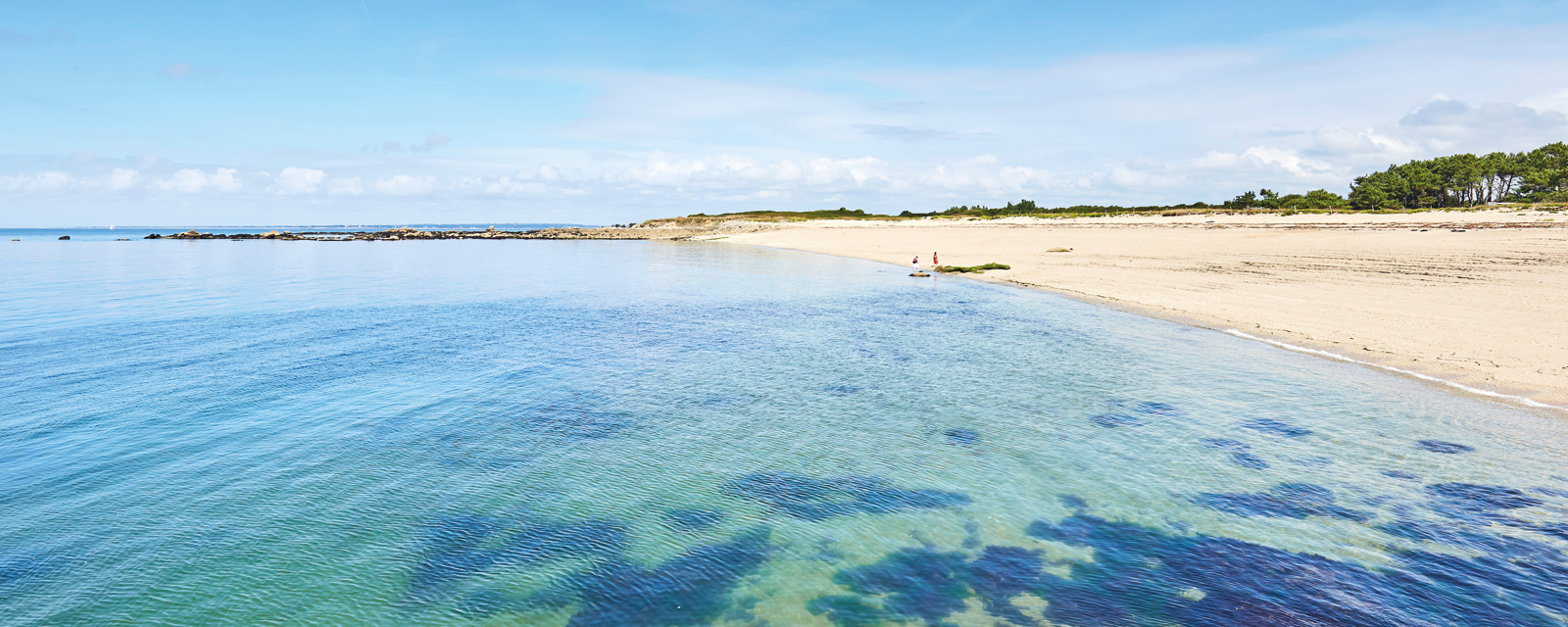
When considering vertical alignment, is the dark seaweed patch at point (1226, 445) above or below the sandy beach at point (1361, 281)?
below

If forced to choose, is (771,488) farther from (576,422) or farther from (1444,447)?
(1444,447)

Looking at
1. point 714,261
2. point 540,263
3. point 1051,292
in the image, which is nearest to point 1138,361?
point 1051,292

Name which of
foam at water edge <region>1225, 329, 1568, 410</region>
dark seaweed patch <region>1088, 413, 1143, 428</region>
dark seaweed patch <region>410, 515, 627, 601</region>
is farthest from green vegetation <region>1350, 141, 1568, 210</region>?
dark seaweed patch <region>410, 515, 627, 601</region>

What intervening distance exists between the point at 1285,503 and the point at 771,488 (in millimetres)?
7232

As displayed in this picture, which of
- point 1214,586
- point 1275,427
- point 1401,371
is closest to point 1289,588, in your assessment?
point 1214,586

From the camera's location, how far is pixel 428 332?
25234mm

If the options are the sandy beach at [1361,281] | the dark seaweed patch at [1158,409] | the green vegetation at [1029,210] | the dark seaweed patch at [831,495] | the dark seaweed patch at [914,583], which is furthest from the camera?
the green vegetation at [1029,210]

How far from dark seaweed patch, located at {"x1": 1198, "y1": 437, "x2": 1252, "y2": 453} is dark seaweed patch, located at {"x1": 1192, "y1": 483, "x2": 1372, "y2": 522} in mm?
1563

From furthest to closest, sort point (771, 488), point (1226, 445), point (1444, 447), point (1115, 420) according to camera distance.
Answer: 1. point (1115, 420)
2. point (1226, 445)
3. point (1444, 447)
4. point (771, 488)

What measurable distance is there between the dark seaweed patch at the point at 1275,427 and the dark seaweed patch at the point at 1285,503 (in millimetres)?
2581

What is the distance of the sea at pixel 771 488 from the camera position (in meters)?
7.61

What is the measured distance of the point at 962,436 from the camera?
12.9 metres

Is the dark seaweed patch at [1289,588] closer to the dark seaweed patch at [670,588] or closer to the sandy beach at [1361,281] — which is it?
the dark seaweed patch at [670,588]

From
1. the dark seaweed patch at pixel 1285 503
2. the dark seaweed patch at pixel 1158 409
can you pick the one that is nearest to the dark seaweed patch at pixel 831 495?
the dark seaweed patch at pixel 1285 503
